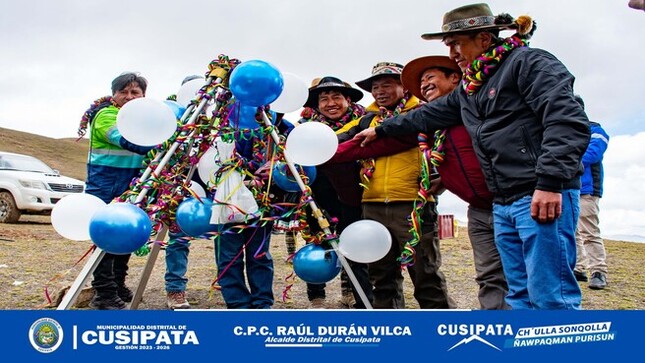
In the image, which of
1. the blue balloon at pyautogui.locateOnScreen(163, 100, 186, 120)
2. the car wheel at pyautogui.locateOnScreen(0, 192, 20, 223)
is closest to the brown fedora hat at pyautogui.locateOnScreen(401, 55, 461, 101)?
the blue balloon at pyautogui.locateOnScreen(163, 100, 186, 120)

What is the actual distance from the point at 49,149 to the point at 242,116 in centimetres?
4175

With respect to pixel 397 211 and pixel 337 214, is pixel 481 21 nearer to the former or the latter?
pixel 397 211

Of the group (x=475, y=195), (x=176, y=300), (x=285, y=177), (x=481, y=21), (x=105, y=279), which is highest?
(x=481, y=21)

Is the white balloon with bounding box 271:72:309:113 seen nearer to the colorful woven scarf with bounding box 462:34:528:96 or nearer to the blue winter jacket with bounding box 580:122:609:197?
the colorful woven scarf with bounding box 462:34:528:96

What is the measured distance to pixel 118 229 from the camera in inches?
92.5

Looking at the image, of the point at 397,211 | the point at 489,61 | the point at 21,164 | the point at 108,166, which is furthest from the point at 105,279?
the point at 21,164

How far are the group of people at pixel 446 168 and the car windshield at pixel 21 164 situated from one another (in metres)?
8.36

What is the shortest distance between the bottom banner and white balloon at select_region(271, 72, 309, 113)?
153 cm

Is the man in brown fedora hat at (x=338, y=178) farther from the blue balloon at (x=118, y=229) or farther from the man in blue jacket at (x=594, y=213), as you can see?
the man in blue jacket at (x=594, y=213)

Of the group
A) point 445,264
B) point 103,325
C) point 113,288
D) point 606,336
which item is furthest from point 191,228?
point 445,264

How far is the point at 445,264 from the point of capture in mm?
6711

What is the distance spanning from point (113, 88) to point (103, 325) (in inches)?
96.2

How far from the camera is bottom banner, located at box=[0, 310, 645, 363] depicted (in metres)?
1.89

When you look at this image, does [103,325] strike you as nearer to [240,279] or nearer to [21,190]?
[240,279]
